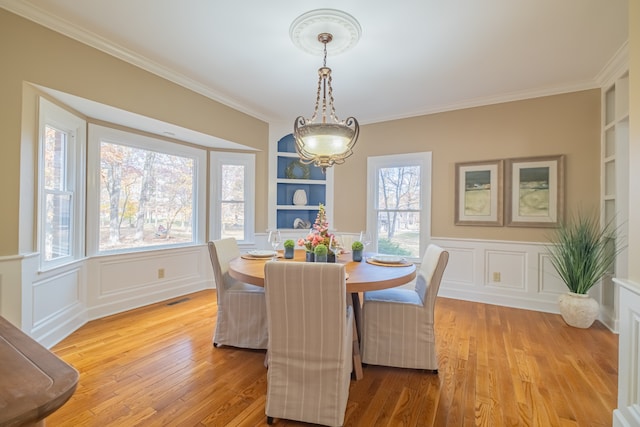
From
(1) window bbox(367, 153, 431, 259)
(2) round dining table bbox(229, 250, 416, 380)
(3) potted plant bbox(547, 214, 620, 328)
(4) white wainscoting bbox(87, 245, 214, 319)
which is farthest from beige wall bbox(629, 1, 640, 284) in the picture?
(4) white wainscoting bbox(87, 245, 214, 319)

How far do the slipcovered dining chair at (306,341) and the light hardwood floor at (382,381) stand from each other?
149mm

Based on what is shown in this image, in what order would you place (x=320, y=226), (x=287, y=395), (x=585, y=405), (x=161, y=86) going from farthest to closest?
1. (x=161, y=86)
2. (x=320, y=226)
3. (x=585, y=405)
4. (x=287, y=395)

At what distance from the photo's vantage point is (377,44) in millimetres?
2549

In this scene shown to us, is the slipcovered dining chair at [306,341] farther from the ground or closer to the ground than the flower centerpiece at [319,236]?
closer to the ground

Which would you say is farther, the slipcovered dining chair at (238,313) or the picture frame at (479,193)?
the picture frame at (479,193)

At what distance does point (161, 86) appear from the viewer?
124 inches

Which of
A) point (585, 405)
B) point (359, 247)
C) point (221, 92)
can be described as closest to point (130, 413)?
point (359, 247)

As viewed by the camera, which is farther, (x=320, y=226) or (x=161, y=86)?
(x=161, y=86)

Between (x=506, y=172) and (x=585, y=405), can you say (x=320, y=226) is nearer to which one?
(x=585, y=405)

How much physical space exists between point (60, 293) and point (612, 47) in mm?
5399

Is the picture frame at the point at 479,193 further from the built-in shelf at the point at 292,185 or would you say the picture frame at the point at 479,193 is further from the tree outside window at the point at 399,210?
the built-in shelf at the point at 292,185

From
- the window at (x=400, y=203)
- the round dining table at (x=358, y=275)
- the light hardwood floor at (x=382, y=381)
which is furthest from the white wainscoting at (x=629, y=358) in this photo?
the window at (x=400, y=203)

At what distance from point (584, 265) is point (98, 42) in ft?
16.4

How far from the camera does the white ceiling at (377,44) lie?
2135mm
